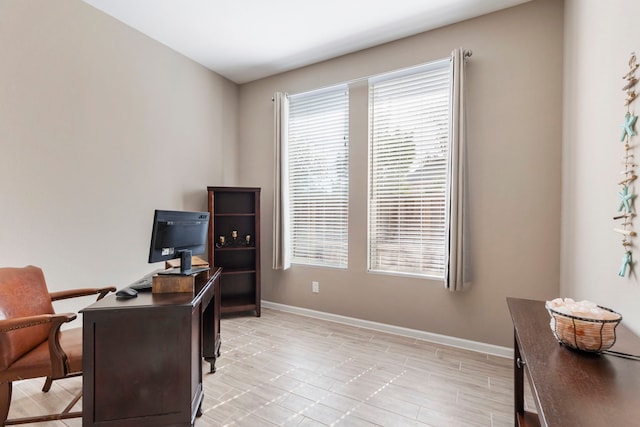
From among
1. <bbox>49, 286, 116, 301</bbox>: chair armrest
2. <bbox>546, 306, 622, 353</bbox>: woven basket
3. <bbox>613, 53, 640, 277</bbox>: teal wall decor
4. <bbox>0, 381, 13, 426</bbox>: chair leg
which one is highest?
<bbox>613, 53, 640, 277</bbox>: teal wall decor

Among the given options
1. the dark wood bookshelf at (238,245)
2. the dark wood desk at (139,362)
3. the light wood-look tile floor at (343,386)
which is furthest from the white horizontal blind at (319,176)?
the dark wood desk at (139,362)

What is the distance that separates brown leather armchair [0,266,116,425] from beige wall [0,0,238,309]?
567 mm

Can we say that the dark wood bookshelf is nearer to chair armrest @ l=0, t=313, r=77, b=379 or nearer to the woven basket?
chair armrest @ l=0, t=313, r=77, b=379

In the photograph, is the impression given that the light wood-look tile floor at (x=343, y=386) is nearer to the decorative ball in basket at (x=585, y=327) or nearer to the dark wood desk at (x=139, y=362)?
the dark wood desk at (x=139, y=362)

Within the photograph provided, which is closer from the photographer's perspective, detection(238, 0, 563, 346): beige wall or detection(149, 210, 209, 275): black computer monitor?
detection(149, 210, 209, 275): black computer monitor

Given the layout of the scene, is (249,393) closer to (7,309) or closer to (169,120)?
(7,309)

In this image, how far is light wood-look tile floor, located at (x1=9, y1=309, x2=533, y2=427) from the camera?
1780mm

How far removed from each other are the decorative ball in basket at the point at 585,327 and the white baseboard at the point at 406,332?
1.69 m

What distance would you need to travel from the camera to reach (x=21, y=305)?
168 cm

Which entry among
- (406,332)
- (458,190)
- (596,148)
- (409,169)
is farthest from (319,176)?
(596,148)

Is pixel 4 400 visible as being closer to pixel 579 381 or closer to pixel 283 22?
pixel 579 381

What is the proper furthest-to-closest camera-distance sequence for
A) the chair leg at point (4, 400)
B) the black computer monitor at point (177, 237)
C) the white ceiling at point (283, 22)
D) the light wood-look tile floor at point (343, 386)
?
the white ceiling at point (283, 22)
the light wood-look tile floor at point (343, 386)
the black computer monitor at point (177, 237)
the chair leg at point (4, 400)

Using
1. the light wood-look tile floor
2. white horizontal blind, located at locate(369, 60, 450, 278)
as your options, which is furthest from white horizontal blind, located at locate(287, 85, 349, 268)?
the light wood-look tile floor

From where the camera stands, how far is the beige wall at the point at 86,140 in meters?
2.11
